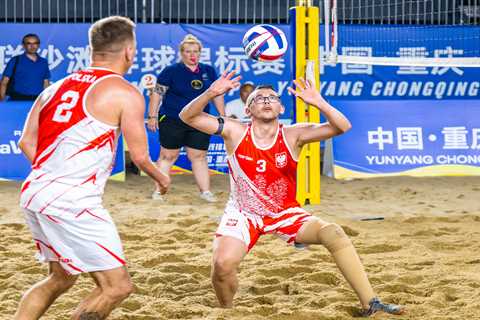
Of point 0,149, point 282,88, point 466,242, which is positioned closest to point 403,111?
point 282,88

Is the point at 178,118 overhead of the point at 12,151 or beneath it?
overhead

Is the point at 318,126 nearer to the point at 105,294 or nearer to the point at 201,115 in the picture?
the point at 201,115

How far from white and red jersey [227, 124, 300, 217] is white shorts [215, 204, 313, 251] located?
4 cm

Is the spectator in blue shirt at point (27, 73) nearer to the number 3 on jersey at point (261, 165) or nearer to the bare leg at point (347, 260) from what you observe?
the number 3 on jersey at point (261, 165)

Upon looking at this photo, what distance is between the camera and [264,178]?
5.16 metres

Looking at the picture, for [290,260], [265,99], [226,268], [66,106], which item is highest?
[66,106]

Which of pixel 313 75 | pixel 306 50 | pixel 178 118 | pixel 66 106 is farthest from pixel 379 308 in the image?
pixel 178 118

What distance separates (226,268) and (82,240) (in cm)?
116

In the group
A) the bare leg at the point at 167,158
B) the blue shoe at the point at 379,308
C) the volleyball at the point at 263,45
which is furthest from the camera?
the bare leg at the point at 167,158

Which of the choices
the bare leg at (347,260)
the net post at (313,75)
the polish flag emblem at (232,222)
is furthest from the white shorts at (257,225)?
the net post at (313,75)

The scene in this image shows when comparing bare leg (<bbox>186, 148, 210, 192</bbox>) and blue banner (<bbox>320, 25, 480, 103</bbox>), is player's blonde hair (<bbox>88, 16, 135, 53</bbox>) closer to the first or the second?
bare leg (<bbox>186, 148, 210, 192</bbox>)

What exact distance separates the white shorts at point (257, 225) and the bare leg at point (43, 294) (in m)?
1.21

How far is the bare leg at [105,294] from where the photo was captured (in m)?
3.88

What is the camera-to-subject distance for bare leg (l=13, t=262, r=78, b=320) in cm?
394
